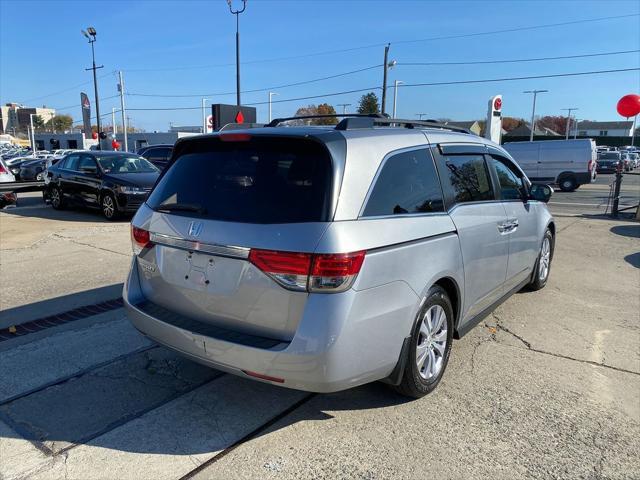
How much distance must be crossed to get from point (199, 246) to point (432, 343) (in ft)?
5.55

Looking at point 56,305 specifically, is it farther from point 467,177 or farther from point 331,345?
point 467,177

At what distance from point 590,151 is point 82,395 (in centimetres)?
2467

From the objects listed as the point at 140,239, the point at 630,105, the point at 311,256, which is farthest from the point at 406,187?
the point at 630,105

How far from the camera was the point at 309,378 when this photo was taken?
2.60 metres

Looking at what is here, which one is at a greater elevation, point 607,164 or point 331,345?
point 607,164

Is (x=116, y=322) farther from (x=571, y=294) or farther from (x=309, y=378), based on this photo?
(x=571, y=294)

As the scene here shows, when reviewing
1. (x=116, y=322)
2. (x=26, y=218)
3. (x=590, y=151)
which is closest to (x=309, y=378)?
(x=116, y=322)

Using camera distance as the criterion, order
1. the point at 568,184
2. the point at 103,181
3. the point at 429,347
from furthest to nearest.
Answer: the point at 568,184
the point at 103,181
the point at 429,347

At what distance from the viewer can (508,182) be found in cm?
486

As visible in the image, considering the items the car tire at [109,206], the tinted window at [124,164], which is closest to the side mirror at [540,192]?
the car tire at [109,206]

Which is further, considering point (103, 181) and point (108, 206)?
Result: point (103, 181)

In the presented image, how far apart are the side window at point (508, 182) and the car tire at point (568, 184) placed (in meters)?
20.4

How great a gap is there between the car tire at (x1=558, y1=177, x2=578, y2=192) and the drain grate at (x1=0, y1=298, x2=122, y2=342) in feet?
74.9

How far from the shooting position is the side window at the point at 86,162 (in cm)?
1244
